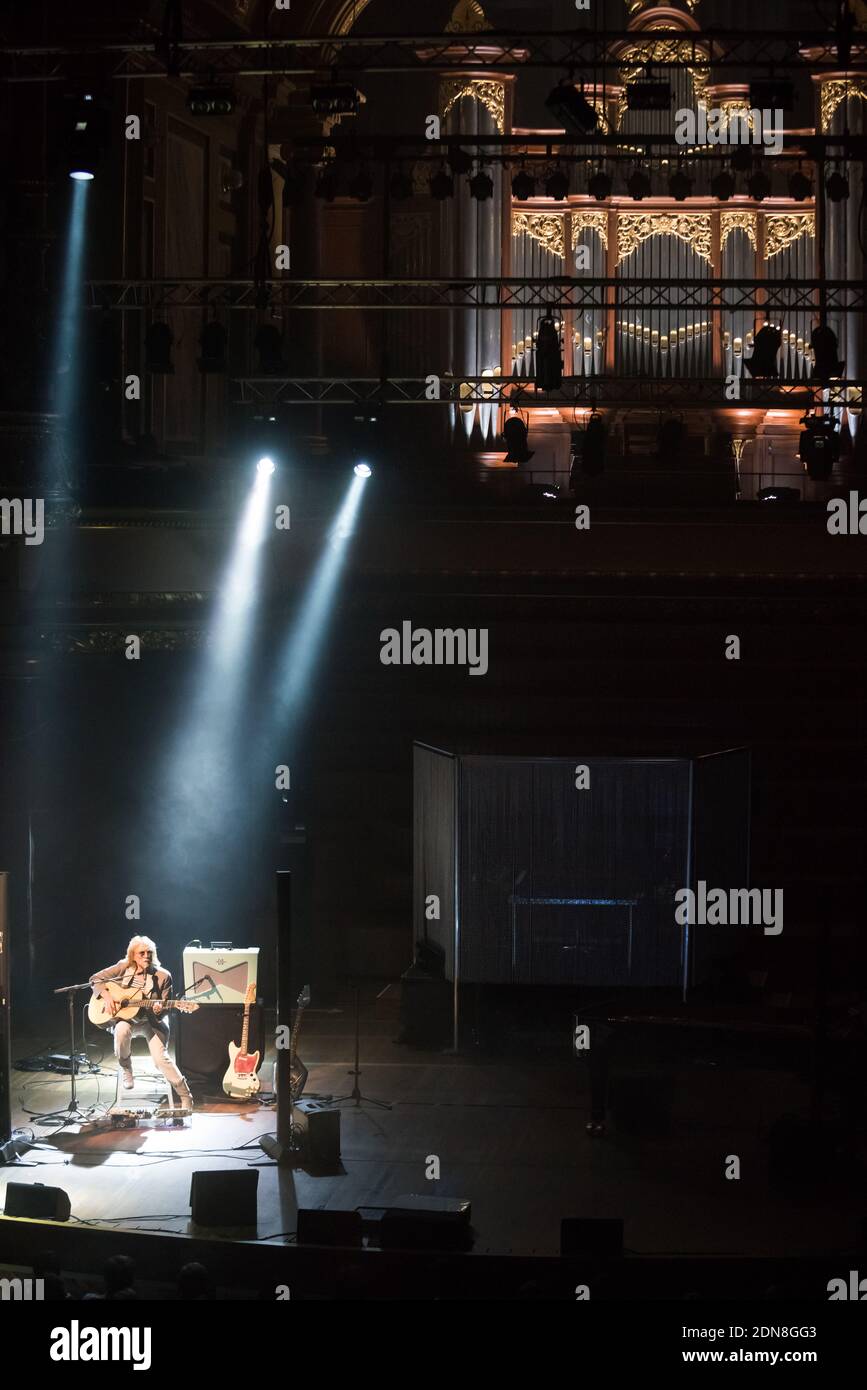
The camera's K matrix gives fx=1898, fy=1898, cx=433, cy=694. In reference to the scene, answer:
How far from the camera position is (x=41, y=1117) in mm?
9805

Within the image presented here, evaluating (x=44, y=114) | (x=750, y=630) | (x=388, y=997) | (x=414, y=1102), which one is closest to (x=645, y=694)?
(x=750, y=630)

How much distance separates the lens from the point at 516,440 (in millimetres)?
13961

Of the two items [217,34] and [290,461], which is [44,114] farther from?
→ [290,461]

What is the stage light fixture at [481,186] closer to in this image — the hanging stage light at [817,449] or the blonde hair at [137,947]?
the hanging stage light at [817,449]

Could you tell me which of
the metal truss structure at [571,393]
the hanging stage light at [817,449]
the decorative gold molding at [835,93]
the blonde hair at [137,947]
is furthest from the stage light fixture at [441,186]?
the blonde hair at [137,947]

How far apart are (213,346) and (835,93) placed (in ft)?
19.8

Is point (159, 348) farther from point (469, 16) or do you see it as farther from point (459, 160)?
point (469, 16)

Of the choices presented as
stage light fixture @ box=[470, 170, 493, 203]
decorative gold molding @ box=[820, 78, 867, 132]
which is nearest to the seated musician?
stage light fixture @ box=[470, 170, 493, 203]

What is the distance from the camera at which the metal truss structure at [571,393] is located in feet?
45.9

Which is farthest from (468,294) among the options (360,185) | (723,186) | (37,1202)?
(37,1202)

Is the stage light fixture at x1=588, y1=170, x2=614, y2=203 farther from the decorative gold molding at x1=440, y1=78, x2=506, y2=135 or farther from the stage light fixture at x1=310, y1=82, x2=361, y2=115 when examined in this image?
the stage light fixture at x1=310, y1=82, x2=361, y2=115

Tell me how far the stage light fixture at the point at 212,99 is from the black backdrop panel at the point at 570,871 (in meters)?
4.25

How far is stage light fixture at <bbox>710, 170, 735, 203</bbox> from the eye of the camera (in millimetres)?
14766

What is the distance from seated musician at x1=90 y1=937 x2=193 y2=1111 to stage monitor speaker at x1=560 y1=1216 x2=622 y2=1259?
9.58 feet
